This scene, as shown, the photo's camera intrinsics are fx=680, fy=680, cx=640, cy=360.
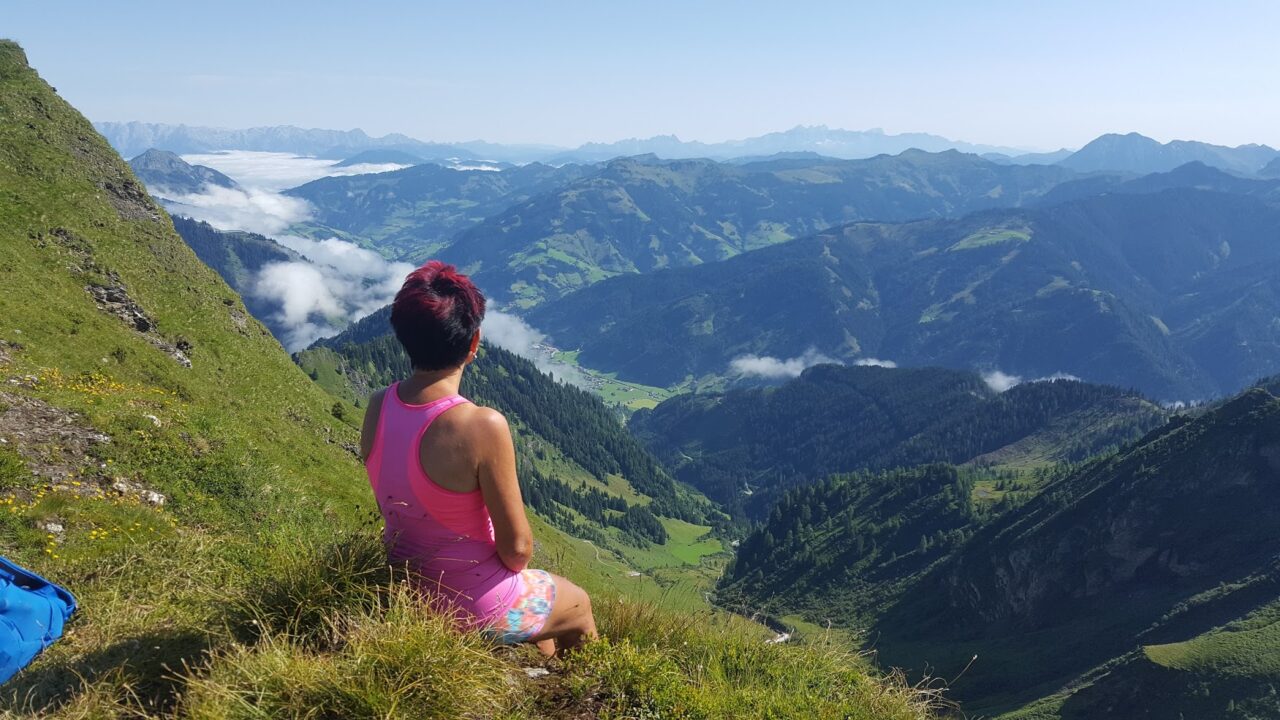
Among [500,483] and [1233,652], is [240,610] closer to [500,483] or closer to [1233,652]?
[500,483]

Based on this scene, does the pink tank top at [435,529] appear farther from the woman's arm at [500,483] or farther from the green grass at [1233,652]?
the green grass at [1233,652]

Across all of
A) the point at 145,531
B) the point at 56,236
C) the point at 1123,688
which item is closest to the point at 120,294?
the point at 56,236

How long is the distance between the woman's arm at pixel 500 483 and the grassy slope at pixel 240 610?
964mm

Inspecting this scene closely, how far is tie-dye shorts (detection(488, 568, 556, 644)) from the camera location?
7129mm

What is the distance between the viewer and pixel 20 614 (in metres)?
7.15

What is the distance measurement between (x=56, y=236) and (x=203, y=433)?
35384 millimetres

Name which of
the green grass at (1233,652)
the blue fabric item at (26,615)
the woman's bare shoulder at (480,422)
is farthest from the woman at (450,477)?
the green grass at (1233,652)

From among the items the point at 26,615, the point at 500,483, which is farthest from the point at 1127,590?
the point at 26,615

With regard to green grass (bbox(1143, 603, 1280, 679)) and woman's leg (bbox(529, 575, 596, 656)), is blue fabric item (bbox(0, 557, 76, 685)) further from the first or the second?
green grass (bbox(1143, 603, 1280, 679))

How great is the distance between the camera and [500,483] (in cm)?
640

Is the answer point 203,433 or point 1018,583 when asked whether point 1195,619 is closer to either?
point 1018,583

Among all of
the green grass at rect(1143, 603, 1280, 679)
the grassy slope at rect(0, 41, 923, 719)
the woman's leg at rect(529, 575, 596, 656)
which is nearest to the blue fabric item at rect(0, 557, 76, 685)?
the grassy slope at rect(0, 41, 923, 719)

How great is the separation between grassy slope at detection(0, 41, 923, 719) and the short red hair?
2.38 meters

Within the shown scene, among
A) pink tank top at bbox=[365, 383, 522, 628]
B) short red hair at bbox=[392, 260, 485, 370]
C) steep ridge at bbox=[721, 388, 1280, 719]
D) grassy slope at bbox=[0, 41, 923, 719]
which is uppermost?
short red hair at bbox=[392, 260, 485, 370]
